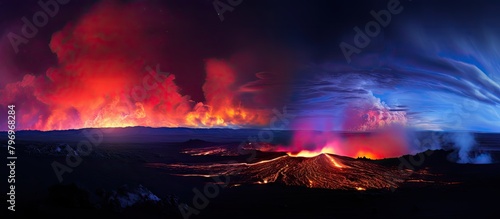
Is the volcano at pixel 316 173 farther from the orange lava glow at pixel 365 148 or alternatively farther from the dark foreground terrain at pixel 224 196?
the orange lava glow at pixel 365 148

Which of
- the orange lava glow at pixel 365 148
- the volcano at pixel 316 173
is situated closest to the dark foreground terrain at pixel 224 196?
the volcano at pixel 316 173

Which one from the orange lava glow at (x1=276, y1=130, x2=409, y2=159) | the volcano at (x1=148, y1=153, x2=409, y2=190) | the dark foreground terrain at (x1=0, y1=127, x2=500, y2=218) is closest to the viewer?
the dark foreground terrain at (x1=0, y1=127, x2=500, y2=218)

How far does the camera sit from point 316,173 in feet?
102

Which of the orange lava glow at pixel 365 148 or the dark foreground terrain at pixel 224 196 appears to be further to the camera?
the orange lava glow at pixel 365 148

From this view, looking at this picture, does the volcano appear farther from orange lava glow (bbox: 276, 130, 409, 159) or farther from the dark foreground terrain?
orange lava glow (bbox: 276, 130, 409, 159)

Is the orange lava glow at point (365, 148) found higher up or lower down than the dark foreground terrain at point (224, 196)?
higher up

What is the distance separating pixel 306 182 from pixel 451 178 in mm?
12727

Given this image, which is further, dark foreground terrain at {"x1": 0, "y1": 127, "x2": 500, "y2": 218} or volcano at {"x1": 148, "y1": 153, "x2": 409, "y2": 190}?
volcano at {"x1": 148, "y1": 153, "x2": 409, "y2": 190}

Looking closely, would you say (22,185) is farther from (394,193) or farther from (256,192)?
(394,193)

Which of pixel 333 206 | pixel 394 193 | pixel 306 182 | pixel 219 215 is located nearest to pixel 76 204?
pixel 219 215

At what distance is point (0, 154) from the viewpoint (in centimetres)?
2458

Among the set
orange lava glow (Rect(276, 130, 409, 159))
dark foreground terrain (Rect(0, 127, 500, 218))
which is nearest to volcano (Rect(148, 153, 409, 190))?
dark foreground terrain (Rect(0, 127, 500, 218))

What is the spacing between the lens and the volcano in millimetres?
27094

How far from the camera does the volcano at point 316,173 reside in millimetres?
27094
